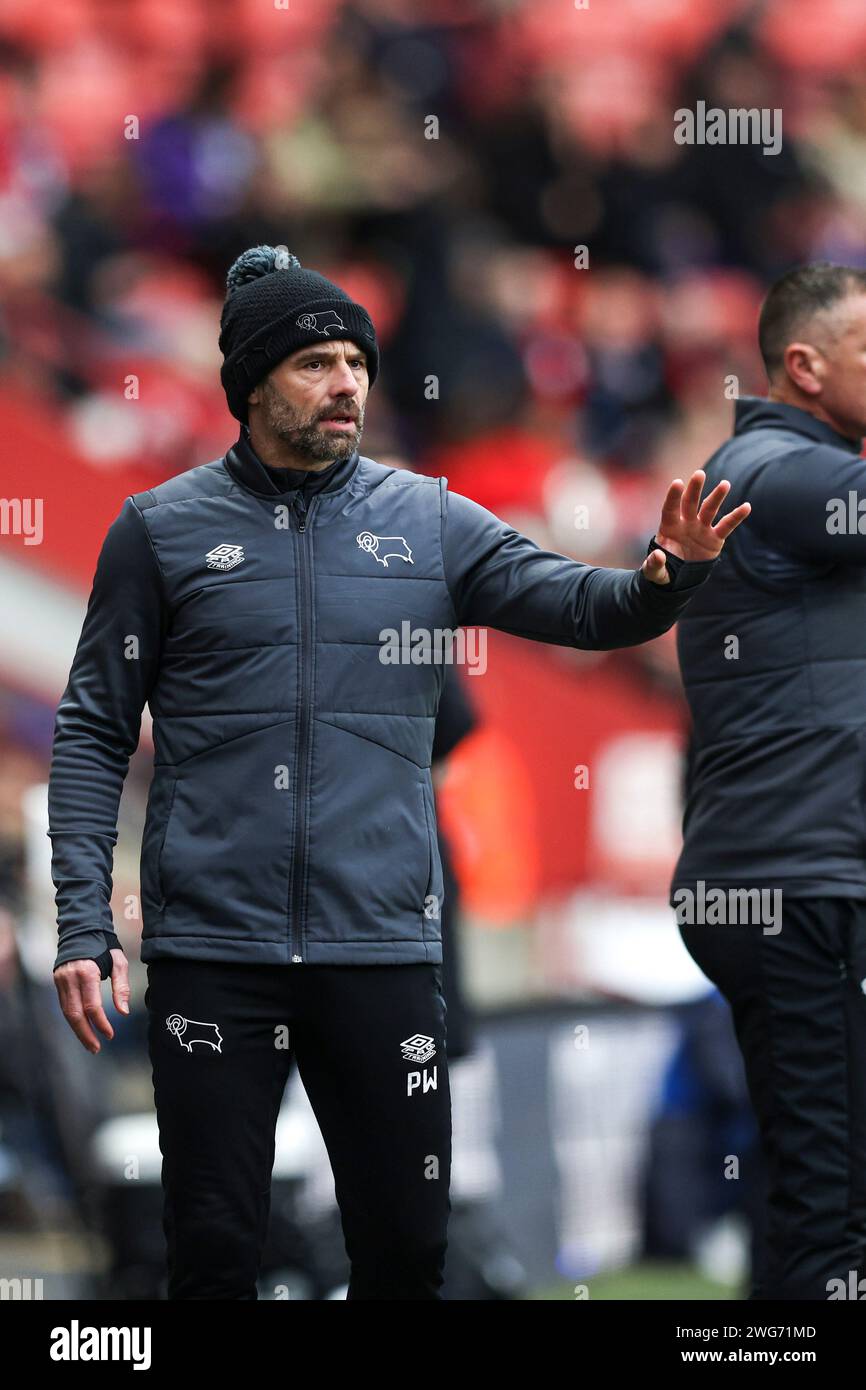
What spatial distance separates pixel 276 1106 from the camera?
3168 mm

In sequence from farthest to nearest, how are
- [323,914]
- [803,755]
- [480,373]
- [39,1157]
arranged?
[480,373] → [39,1157] → [803,755] → [323,914]

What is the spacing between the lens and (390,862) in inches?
124

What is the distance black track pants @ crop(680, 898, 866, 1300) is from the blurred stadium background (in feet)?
5.92

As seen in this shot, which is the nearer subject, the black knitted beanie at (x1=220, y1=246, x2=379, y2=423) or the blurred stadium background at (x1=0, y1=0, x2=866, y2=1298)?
the black knitted beanie at (x1=220, y1=246, x2=379, y2=423)

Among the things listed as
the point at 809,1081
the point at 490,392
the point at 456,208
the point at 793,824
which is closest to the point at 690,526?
the point at 793,824

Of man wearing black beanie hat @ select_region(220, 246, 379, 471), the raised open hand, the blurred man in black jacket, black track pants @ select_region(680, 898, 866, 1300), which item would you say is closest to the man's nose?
man wearing black beanie hat @ select_region(220, 246, 379, 471)

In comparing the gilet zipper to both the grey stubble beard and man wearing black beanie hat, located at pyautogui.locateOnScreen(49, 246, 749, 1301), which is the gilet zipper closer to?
man wearing black beanie hat, located at pyautogui.locateOnScreen(49, 246, 749, 1301)

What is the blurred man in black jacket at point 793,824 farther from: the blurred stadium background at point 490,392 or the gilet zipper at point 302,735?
the blurred stadium background at point 490,392

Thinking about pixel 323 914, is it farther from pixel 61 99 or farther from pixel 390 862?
pixel 61 99

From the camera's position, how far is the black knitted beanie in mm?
3258

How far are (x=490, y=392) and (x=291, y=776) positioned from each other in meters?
4.82

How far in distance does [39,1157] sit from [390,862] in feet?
8.83

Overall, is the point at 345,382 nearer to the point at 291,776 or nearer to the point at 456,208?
the point at 291,776

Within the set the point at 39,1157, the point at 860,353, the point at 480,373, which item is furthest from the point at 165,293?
the point at 860,353
